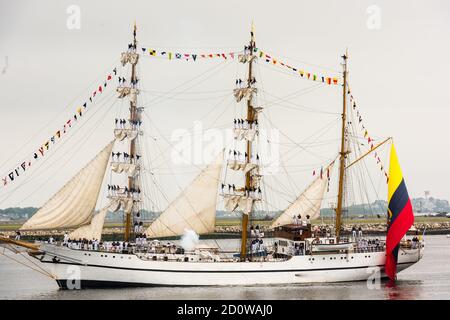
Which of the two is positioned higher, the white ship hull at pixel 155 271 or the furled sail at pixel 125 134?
the furled sail at pixel 125 134

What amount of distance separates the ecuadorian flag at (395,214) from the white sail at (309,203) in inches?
254

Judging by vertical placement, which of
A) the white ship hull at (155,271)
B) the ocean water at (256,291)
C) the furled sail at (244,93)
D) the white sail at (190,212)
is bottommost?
the ocean water at (256,291)

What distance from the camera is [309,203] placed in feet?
200

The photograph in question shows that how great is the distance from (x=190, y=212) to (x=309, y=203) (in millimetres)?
12439

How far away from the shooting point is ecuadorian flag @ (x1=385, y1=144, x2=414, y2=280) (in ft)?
181

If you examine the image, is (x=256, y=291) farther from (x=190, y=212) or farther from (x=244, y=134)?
(x=244, y=134)

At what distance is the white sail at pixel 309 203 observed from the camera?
60641 mm

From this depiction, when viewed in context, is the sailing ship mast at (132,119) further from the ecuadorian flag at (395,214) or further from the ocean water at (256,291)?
the ecuadorian flag at (395,214)

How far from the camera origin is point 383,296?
47500mm

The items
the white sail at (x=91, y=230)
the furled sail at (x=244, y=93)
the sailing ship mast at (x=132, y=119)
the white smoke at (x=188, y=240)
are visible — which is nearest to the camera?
the white sail at (x=91, y=230)

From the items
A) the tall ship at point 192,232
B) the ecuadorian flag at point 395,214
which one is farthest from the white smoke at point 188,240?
the ecuadorian flag at point 395,214

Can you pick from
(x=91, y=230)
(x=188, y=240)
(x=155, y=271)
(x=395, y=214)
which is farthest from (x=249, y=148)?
(x=91, y=230)
